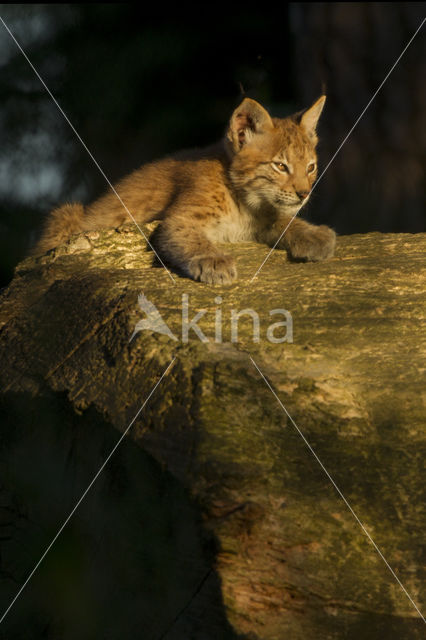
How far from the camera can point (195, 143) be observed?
4684 mm

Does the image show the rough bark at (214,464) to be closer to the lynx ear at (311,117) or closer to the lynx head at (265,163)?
the lynx head at (265,163)

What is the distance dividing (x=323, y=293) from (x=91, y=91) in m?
2.74

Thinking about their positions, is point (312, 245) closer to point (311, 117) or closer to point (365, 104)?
point (311, 117)

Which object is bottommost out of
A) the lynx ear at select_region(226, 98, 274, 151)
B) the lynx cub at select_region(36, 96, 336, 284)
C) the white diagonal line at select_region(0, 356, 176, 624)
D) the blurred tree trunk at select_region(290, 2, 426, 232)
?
the white diagonal line at select_region(0, 356, 176, 624)

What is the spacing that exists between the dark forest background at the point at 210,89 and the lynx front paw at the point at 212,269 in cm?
193

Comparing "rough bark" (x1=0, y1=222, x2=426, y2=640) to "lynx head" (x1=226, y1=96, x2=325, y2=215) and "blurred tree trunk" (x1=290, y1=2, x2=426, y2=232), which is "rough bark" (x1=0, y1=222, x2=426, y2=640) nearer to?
"lynx head" (x1=226, y1=96, x2=325, y2=215)

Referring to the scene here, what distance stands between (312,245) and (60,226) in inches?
53.4

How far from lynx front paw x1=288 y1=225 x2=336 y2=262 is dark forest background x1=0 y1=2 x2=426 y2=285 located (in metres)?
1.73

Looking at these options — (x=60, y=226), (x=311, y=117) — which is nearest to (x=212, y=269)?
(x=60, y=226)

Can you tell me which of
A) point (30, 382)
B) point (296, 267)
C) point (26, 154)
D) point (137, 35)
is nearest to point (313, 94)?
point (137, 35)

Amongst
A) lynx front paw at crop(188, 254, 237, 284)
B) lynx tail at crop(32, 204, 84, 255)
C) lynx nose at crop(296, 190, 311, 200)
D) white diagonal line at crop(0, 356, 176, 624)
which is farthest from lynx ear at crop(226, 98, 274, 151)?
white diagonal line at crop(0, 356, 176, 624)

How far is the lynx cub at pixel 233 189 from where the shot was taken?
333cm

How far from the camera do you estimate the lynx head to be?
335 cm

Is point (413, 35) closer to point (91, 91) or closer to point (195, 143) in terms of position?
point (195, 143)
